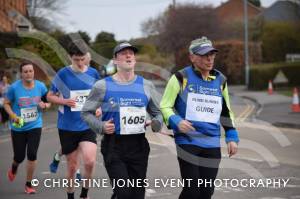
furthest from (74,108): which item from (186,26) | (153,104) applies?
(186,26)

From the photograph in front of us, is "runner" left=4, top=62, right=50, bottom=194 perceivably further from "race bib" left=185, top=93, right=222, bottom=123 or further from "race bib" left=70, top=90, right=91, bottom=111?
"race bib" left=185, top=93, right=222, bottom=123

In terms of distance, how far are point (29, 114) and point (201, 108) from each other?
10.8 ft

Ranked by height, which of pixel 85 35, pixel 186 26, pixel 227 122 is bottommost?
pixel 227 122

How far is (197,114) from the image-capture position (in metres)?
5.11

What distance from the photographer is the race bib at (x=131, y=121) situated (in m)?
4.94

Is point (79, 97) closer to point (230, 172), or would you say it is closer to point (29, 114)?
point (29, 114)

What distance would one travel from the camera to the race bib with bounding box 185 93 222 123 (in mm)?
5098

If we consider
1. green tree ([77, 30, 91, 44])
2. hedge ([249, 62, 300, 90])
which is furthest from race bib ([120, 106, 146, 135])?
hedge ([249, 62, 300, 90])

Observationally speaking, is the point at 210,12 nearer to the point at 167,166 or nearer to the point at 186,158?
the point at 167,166

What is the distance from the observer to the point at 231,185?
24.8 ft

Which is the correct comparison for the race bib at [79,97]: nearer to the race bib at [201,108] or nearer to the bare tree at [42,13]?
the race bib at [201,108]

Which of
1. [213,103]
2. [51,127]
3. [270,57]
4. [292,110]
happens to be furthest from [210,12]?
[213,103]

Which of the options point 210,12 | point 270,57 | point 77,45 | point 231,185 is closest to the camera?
point 77,45

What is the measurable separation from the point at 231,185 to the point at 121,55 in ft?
10.9
